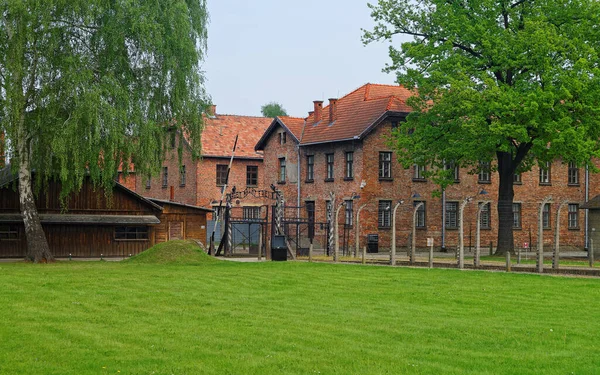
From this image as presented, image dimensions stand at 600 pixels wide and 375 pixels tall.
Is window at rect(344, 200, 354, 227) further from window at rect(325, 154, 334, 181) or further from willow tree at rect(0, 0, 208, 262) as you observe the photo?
willow tree at rect(0, 0, 208, 262)

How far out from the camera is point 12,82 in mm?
34656

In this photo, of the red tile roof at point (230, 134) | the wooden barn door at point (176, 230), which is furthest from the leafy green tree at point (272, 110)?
the wooden barn door at point (176, 230)

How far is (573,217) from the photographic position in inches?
2347

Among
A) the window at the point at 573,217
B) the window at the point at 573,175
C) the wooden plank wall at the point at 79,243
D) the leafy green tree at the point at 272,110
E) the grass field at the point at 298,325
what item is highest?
the leafy green tree at the point at 272,110

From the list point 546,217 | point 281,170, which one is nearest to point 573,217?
point 546,217

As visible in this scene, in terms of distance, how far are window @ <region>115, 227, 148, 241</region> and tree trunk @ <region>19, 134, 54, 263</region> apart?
25.8 ft

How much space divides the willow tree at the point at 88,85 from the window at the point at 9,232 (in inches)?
196

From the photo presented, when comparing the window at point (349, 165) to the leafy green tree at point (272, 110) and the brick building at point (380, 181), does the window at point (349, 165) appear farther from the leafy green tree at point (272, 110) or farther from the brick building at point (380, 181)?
the leafy green tree at point (272, 110)

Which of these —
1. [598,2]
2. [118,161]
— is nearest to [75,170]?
[118,161]

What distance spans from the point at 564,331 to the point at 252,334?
5.30 m

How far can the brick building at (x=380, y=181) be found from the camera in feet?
171

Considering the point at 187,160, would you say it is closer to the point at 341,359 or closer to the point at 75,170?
the point at 75,170

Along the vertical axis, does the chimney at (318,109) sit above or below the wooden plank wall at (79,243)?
above

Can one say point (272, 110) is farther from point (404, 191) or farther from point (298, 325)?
point (298, 325)
